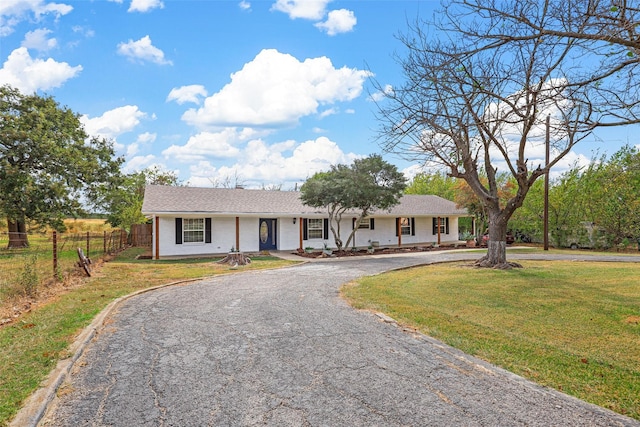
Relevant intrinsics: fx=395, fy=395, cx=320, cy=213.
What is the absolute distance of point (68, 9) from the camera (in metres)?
10.3

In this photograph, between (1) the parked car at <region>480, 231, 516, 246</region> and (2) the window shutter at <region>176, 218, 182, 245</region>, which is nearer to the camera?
(2) the window shutter at <region>176, 218, 182, 245</region>

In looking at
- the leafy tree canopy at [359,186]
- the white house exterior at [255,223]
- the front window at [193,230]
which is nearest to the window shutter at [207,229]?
the white house exterior at [255,223]

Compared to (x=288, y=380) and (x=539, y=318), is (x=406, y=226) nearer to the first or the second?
(x=539, y=318)

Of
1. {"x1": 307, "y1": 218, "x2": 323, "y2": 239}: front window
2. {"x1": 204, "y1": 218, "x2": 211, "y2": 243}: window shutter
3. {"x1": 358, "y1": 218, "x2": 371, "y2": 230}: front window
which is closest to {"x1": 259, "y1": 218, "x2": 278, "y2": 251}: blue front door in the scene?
{"x1": 307, "y1": 218, "x2": 323, "y2": 239}: front window

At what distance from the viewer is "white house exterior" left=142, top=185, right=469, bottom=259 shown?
19453 mm

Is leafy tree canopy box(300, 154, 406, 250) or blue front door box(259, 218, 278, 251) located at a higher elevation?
leafy tree canopy box(300, 154, 406, 250)

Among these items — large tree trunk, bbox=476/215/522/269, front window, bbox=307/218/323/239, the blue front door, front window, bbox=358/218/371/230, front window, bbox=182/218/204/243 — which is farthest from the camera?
front window, bbox=358/218/371/230

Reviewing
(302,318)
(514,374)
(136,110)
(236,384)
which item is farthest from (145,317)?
(136,110)

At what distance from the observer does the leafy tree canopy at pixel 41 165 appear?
21734mm

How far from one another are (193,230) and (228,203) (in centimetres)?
258

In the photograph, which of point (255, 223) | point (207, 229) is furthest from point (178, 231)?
point (255, 223)

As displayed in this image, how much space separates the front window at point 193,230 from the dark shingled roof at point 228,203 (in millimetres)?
710

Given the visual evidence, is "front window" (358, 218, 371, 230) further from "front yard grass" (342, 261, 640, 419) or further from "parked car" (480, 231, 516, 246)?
"front yard grass" (342, 261, 640, 419)

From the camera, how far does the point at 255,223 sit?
71.4 ft
